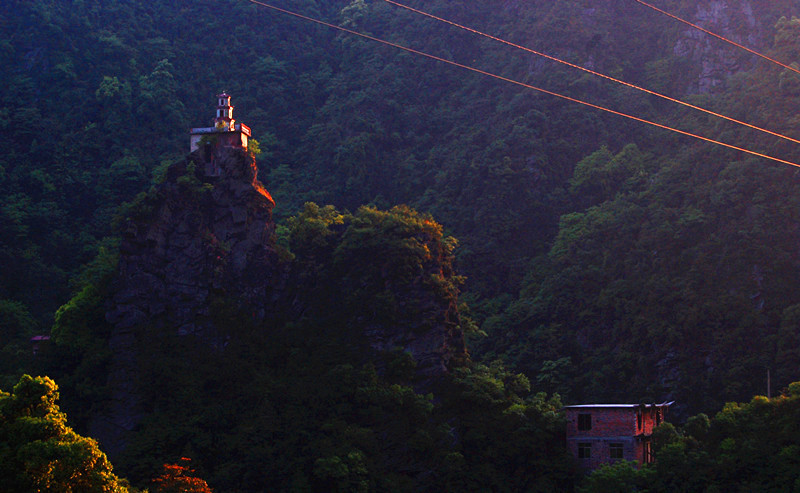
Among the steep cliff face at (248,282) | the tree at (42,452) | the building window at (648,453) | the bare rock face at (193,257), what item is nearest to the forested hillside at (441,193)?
the steep cliff face at (248,282)

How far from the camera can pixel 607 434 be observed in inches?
1689

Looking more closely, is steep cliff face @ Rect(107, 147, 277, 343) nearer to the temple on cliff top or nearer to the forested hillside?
the temple on cliff top

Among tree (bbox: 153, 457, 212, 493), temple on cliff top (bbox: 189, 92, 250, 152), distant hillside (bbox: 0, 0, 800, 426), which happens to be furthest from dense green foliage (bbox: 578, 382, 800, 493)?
temple on cliff top (bbox: 189, 92, 250, 152)

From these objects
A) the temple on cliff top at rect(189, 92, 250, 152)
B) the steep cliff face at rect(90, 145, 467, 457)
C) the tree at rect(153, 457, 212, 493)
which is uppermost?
the temple on cliff top at rect(189, 92, 250, 152)

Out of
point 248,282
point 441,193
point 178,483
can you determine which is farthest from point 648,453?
point 441,193

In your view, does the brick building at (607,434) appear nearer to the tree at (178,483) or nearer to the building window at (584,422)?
the building window at (584,422)

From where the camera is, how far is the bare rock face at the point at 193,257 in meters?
46.3

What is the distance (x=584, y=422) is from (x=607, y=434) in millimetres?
1074

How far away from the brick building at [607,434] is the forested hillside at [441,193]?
51.5 inches

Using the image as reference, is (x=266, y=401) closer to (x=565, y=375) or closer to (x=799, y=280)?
(x=565, y=375)

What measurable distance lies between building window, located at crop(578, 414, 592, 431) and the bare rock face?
48.7ft

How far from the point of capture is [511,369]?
56906 millimetres

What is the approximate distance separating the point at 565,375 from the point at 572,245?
12.1m

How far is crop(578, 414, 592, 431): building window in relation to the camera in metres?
43.3
